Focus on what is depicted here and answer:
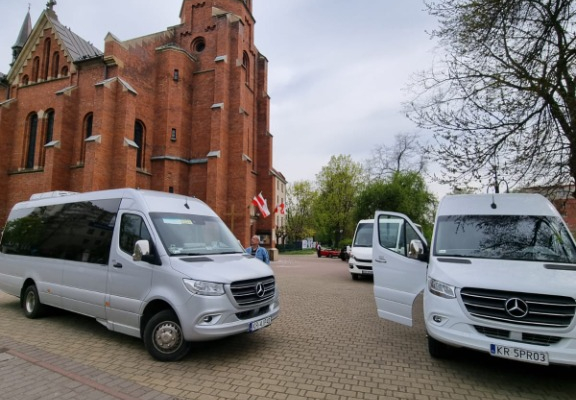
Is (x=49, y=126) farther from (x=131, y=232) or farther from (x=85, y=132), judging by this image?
(x=131, y=232)

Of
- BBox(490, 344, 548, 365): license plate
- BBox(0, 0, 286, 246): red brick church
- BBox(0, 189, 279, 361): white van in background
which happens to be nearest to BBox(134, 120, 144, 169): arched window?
BBox(0, 0, 286, 246): red brick church

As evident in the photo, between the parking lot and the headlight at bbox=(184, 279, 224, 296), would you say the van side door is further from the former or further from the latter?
the headlight at bbox=(184, 279, 224, 296)

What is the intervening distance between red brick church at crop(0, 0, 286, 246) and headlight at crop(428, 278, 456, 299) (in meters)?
18.6

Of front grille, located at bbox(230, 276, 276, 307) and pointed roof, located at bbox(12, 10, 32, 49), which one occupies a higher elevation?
pointed roof, located at bbox(12, 10, 32, 49)

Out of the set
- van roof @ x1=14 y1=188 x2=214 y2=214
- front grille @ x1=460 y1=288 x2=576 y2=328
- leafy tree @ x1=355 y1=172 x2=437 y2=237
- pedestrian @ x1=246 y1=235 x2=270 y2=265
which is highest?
leafy tree @ x1=355 y1=172 x2=437 y2=237

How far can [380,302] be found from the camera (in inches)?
Result: 229

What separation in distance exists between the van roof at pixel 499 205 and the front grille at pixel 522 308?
180cm

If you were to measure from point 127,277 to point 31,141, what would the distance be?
1022 inches

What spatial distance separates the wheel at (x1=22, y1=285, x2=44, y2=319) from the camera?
6.88m

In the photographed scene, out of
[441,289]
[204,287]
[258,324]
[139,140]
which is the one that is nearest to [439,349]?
[441,289]

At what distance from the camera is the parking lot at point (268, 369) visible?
3.80 metres

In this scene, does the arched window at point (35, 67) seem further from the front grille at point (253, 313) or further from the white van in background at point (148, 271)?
the front grille at point (253, 313)

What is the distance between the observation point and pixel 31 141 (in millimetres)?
24672

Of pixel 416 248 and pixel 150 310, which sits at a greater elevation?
pixel 416 248
